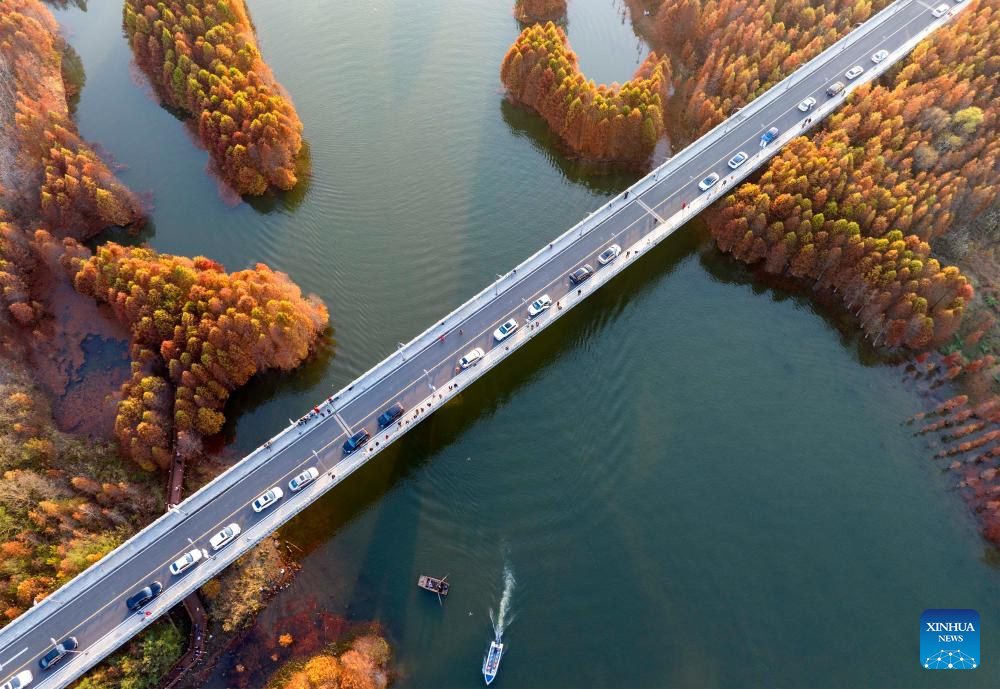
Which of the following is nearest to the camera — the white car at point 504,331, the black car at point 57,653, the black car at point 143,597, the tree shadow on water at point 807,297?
the black car at point 57,653

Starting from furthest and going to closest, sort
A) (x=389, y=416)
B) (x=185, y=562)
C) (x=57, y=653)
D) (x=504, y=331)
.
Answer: (x=504, y=331) → (x=389, y=416) → (x=185, y=562) → (x=57, y=653)

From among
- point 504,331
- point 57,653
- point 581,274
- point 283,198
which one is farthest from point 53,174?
point 581,274

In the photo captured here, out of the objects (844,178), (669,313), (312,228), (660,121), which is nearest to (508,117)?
(660,121)

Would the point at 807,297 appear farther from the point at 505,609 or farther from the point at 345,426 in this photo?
the point at 345,426

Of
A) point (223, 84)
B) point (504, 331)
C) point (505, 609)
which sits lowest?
point (505, 609)

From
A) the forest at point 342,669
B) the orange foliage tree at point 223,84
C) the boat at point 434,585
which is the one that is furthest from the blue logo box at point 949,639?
the orange foliage tree at point 223,84

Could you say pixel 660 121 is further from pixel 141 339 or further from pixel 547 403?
pixel 141 339

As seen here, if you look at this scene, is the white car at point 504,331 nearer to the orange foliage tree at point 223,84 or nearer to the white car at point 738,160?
the white car at point 738,160
